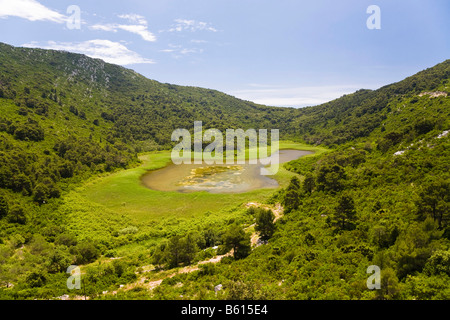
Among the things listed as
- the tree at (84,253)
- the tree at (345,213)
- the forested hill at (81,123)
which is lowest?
the tree at (84,253)

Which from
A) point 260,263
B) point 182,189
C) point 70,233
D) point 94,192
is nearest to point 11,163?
point 94,192

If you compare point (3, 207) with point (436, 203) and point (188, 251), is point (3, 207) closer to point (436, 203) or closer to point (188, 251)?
point (188, 251)

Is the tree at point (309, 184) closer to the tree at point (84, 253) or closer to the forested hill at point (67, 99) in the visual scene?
the tree at point (84, 253)

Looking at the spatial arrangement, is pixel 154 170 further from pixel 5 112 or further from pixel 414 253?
pixel 414 253

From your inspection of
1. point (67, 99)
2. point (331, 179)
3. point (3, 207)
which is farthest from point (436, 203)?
point (67, 99)

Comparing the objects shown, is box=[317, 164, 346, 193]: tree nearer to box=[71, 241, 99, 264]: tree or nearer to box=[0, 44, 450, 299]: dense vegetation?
box=[0, 44, 450, 299]: dense vegetation

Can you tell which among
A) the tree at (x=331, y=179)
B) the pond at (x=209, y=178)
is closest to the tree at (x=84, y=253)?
the pond at (x=209, y=178)
